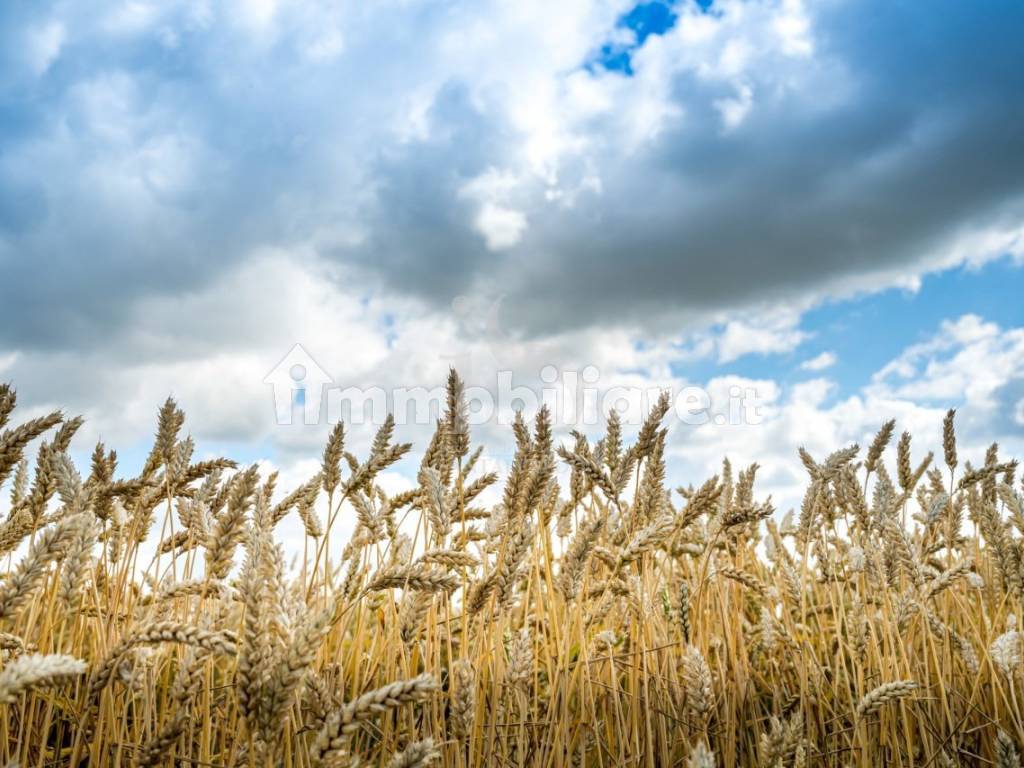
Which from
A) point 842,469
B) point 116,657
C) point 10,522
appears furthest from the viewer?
point 842,469

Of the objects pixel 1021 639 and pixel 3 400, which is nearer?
pixel 3 400

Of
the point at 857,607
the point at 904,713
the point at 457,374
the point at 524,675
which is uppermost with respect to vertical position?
the point at 457,374

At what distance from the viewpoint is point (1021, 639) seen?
3377 millimetres

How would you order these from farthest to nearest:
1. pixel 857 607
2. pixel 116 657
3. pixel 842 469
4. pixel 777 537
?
1. pixel 777 537
2. pixel 842 469
3. pixel 857 607
4. pixel 116 657

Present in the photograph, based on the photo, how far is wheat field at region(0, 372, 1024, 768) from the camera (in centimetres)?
174

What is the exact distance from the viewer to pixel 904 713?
Result: 2.95 metres

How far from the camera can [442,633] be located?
147 inches

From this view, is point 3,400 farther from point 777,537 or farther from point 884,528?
point 777,537

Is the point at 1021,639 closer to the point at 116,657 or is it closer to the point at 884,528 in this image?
the point at 884,528

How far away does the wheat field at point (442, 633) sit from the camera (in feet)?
5.70

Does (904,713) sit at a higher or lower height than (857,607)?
lower

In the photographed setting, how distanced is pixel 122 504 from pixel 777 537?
160 inches

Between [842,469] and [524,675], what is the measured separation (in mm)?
2217

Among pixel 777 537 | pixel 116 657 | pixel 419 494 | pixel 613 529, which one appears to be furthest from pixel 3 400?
pixel 777 537
